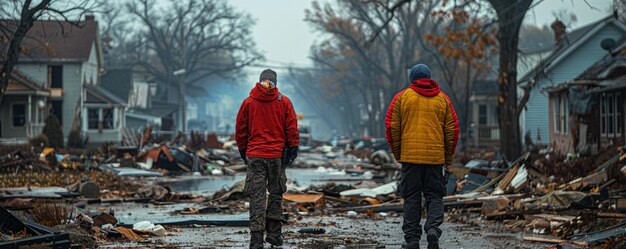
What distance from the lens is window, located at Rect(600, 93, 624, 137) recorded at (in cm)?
3005

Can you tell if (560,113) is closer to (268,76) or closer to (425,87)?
(425,87)

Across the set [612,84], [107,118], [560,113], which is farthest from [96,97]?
[612,84]

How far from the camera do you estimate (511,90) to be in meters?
29.5

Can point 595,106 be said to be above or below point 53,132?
above

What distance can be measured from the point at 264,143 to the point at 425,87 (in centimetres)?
171

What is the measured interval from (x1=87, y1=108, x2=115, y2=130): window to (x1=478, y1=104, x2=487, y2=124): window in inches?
920

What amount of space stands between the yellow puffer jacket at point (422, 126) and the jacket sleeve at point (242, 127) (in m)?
1.47

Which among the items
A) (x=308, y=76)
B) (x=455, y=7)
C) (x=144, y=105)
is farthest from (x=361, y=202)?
(x=308, y=76)

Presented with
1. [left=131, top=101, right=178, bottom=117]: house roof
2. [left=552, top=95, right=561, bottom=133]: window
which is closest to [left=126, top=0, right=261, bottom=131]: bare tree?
[left=131, top=101, right=178, bottom=117]: house roof

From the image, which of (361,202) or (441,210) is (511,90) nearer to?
(361,202)

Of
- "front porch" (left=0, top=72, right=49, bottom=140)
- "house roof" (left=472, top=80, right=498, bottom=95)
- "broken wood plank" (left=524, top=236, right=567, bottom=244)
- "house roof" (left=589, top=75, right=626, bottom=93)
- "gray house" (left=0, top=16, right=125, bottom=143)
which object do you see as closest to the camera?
"broken wood plank" (left=524, top=236, right=567, bottom=244)

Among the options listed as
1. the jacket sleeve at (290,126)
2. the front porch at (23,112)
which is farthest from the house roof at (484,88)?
the jacket sleeve at (290,126)

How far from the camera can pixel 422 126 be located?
9.46 metres

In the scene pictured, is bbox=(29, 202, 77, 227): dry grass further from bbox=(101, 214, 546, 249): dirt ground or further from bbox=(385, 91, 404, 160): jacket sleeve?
bbox=(385, 91, 404, 160): jacket sleeve
